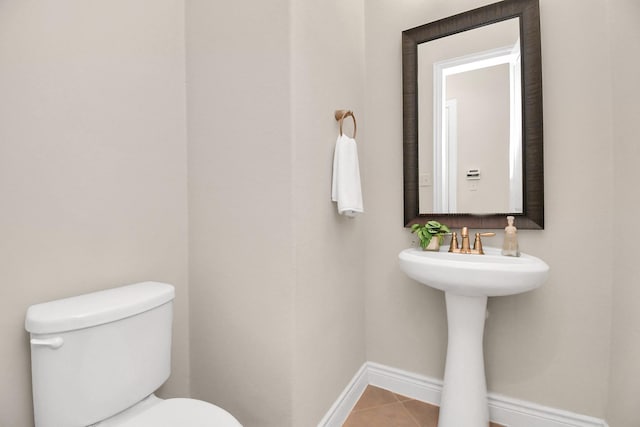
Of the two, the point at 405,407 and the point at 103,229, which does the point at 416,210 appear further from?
the point at 103,229

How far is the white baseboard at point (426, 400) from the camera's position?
1.24 metres

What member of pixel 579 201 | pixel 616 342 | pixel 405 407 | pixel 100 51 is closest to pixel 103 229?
pixel 100 51

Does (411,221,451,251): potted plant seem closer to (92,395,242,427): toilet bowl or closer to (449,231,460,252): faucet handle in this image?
(449,231,460,252): faucet handle

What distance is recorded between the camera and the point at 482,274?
1.00 meters

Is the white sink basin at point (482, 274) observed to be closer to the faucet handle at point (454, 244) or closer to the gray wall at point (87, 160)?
the faucet handle at point (454, 244)

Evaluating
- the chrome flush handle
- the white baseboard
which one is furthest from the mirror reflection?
the chrome flush handle

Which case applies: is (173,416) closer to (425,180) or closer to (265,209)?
(265,209)

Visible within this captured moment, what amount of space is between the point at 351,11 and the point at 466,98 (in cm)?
74

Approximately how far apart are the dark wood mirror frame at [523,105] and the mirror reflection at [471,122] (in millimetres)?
24

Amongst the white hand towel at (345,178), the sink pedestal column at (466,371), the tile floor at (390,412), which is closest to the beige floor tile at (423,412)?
the tile floor at (390,412)

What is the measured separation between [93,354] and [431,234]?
134cm

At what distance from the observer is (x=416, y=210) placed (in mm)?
1516

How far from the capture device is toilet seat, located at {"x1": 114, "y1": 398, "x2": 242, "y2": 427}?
2.72 ft

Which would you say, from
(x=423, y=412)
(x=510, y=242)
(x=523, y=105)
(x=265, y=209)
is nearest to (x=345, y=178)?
Result: (x=265, y=209)
